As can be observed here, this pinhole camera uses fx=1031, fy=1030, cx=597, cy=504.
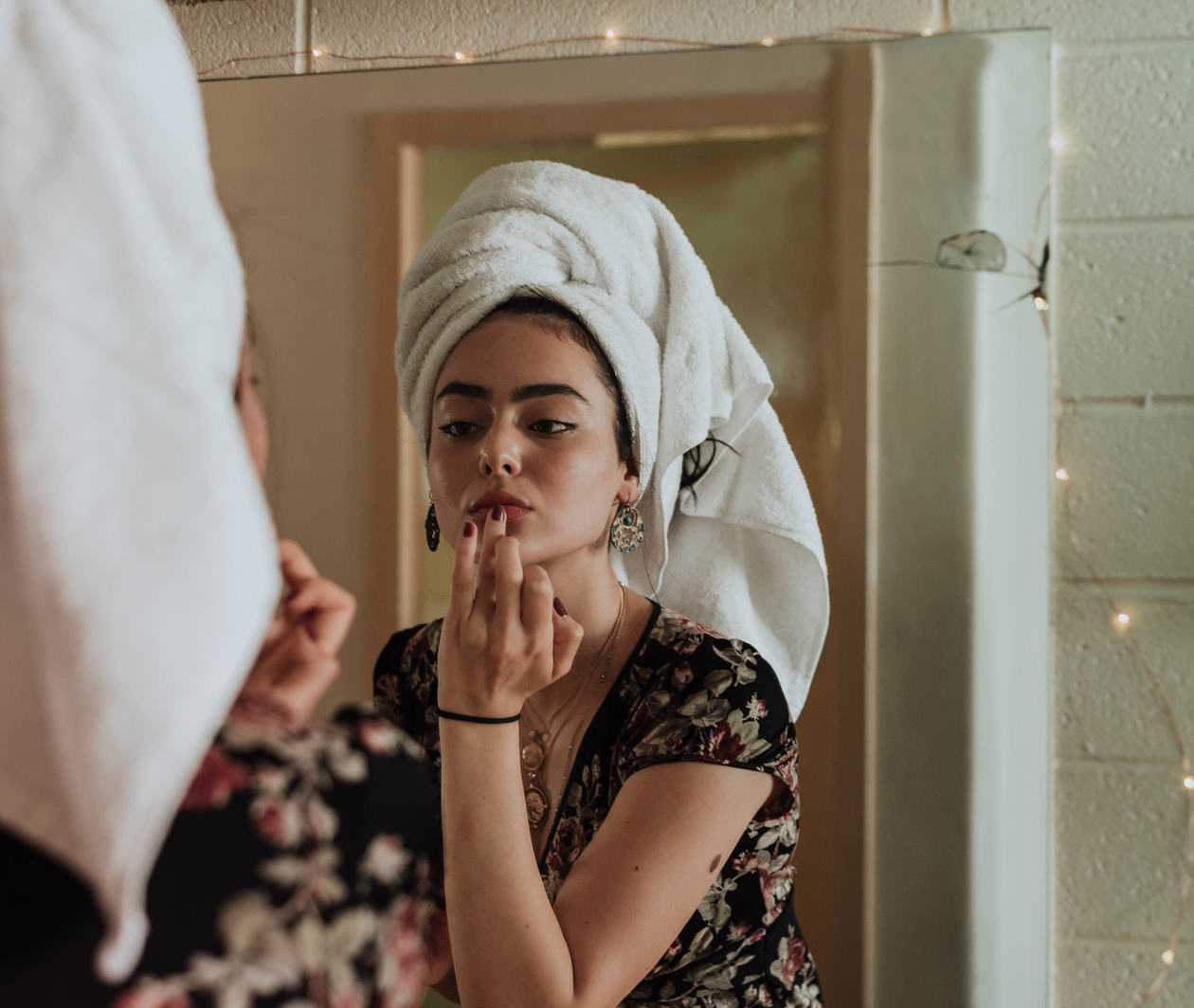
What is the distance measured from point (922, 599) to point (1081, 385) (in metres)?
0.24

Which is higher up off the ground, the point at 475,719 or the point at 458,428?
the point at 458,428

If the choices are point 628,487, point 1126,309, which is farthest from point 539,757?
point 1126,309

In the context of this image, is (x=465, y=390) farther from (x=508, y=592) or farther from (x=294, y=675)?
(x=294, y=675)

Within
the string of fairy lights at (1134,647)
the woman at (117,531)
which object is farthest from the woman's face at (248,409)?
the string of fairy lights at (1134,647)

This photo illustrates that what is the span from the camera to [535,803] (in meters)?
0.76

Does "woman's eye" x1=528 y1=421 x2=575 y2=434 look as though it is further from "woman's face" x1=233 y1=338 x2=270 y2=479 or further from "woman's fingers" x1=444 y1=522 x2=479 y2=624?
"woman's face" x1=233 y1=338 x2=270 y2=479

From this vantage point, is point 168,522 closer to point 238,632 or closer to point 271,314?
point 238,632

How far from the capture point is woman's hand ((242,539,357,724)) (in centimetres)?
49

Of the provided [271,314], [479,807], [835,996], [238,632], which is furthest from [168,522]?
[835,996]

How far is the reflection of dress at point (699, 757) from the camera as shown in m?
0.74

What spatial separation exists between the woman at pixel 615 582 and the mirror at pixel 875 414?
1.3 inches

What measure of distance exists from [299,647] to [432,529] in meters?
0.28

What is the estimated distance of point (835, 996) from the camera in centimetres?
83

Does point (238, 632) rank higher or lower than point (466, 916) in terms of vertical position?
higher
